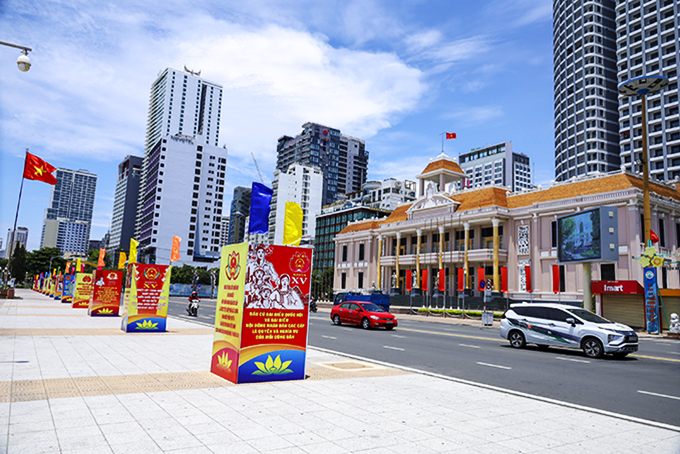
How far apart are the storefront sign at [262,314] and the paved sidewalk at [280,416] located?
0.40m

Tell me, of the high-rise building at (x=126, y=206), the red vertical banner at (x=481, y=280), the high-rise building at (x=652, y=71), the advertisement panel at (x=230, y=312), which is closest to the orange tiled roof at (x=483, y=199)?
the red vertical banner at (x=481, y=280)

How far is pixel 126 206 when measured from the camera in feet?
508

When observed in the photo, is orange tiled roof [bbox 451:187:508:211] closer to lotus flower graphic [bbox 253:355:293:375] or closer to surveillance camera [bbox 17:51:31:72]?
lotus flower graphic [bbox 253:355:293:375]

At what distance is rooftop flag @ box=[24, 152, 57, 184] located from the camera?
51.5 feet

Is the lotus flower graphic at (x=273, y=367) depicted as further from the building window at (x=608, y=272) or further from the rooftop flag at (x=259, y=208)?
the building window at (x=608, y=272)

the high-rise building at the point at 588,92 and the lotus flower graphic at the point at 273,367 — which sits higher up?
the high-rise building at the point at 588,92

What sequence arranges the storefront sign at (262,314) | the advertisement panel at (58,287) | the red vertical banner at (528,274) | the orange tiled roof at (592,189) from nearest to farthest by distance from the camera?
the storefront sign at (262,314), the orange tiled roof at (592,189), the red vertical banner at (528,274), the advertisement panel at (58,287)

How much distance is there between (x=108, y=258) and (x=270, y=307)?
517 ft

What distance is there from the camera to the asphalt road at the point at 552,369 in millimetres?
8914

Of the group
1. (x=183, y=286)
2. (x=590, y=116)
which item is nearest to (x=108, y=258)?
(x=183, y=286)

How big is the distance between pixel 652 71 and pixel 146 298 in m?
90.6

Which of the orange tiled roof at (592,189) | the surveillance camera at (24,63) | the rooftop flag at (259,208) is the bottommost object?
the rooftop flag at (259,208)

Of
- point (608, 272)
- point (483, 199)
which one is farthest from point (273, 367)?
point (483, 199)

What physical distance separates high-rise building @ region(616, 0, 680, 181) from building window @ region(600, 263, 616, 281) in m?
42.4
